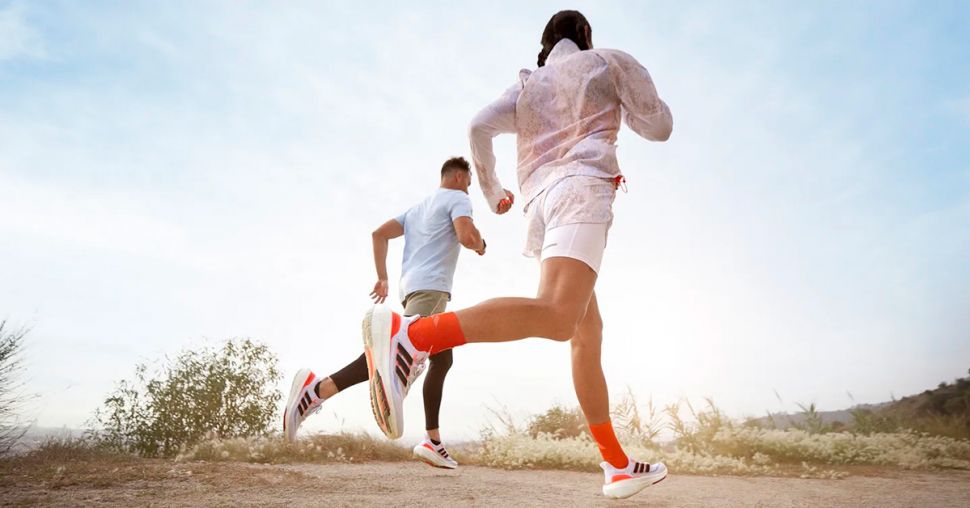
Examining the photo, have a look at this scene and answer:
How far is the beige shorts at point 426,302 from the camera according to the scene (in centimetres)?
437

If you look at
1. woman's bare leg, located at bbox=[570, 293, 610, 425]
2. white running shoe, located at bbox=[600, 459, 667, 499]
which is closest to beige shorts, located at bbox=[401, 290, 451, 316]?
woman's bare leg, located at bbox=[570, 293, 610, 425]

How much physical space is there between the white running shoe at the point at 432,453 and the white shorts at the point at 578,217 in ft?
6.91

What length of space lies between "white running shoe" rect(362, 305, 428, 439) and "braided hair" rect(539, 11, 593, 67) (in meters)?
1.61

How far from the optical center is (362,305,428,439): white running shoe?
2535 mm

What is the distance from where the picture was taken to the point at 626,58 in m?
2.94

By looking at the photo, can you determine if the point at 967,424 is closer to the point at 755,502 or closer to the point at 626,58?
the point at 755,502

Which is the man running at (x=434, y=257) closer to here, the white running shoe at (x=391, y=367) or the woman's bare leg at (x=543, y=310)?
the white running shoe at (x=391, y=367)

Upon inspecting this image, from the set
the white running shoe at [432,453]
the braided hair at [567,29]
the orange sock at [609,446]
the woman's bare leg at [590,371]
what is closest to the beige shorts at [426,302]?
the white running shoe at [432,453]

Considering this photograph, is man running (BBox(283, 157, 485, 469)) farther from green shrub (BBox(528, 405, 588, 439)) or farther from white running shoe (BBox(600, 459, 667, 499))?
green shrub (BBox(528, 405, 588, 439))

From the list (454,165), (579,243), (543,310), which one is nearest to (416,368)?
(543,310)

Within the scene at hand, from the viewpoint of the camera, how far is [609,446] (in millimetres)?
3098

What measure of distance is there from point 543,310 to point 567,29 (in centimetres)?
157

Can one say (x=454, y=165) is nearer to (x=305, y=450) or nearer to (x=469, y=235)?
(x=469, y=235)

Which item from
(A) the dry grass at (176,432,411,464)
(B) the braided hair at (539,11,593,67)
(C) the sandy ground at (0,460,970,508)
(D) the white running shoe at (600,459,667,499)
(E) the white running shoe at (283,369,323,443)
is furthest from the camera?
(A) the dry grass at (176,432,411,464)
